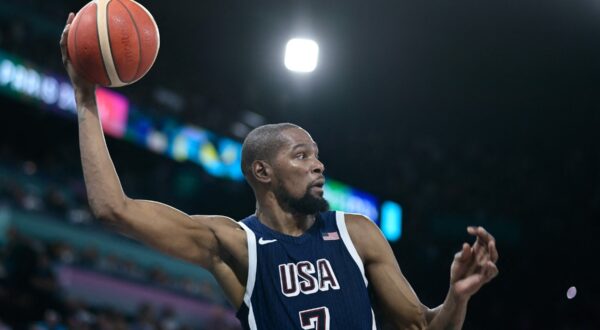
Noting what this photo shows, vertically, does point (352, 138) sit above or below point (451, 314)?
below

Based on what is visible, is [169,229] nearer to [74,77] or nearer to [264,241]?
[264,241]

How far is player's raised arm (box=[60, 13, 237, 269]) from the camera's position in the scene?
310cm

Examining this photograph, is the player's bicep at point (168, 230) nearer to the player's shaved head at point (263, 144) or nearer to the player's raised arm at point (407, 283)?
the player's shaved head at point (263, 144)

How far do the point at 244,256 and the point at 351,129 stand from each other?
46.7 ft

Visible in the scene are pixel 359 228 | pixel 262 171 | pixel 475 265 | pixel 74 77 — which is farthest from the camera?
pixel 262 171

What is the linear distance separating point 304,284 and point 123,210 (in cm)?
75

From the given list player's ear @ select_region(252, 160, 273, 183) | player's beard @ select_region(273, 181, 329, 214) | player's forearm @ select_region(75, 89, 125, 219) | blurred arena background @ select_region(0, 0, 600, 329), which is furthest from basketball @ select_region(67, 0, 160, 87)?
blurred arena background @ select_region(0, 0, 600, 329)

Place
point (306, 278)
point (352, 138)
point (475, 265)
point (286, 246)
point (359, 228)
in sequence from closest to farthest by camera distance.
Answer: point (475, 265)
point (306, 278)
point (286, 246)
point (359, 228)
point (352, 138)

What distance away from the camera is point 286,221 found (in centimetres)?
360

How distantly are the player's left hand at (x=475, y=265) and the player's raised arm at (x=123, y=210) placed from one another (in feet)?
3.30

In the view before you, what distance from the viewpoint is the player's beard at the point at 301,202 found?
138 inches

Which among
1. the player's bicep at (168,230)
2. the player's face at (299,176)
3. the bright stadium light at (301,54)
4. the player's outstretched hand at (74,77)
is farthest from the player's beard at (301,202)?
the bright stadium light at (301,54)

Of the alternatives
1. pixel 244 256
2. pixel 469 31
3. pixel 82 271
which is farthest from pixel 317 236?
pixel 469 31

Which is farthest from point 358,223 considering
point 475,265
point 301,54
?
point 301,54
